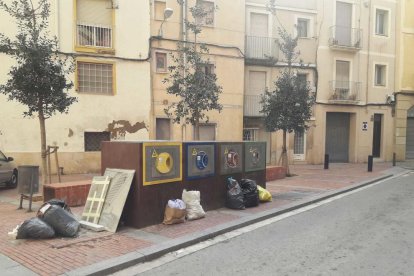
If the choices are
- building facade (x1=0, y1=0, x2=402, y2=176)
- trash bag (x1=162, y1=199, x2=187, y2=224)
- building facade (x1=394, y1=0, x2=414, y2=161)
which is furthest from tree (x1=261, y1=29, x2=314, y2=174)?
building facade (x1=394, y1=0, x2=414, y2=161)

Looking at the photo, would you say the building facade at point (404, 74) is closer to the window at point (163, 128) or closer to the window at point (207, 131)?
the window at point (207, 131)

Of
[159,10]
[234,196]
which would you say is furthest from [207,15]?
[234,196]

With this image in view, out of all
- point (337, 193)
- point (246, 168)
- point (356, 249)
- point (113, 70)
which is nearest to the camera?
point (356, 249)

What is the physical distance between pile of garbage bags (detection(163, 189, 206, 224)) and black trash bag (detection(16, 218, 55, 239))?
6.74 ft

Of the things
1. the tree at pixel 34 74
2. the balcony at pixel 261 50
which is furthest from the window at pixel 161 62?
the tree at pixel 34 74

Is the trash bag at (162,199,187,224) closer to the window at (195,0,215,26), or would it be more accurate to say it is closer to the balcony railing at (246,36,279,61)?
the window at (195,0,215,26)

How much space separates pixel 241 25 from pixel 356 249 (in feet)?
51.7

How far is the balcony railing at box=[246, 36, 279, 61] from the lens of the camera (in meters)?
20.9

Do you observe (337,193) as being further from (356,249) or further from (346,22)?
(346,22)

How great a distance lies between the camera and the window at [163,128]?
18.3 m

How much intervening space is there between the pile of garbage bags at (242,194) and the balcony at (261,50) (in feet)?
41.3

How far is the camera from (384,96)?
2450 centimetres

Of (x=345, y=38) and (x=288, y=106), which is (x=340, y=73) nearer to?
(x=345, y=38)

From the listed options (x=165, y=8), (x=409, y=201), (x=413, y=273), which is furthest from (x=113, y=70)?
(x=413, y=273)
